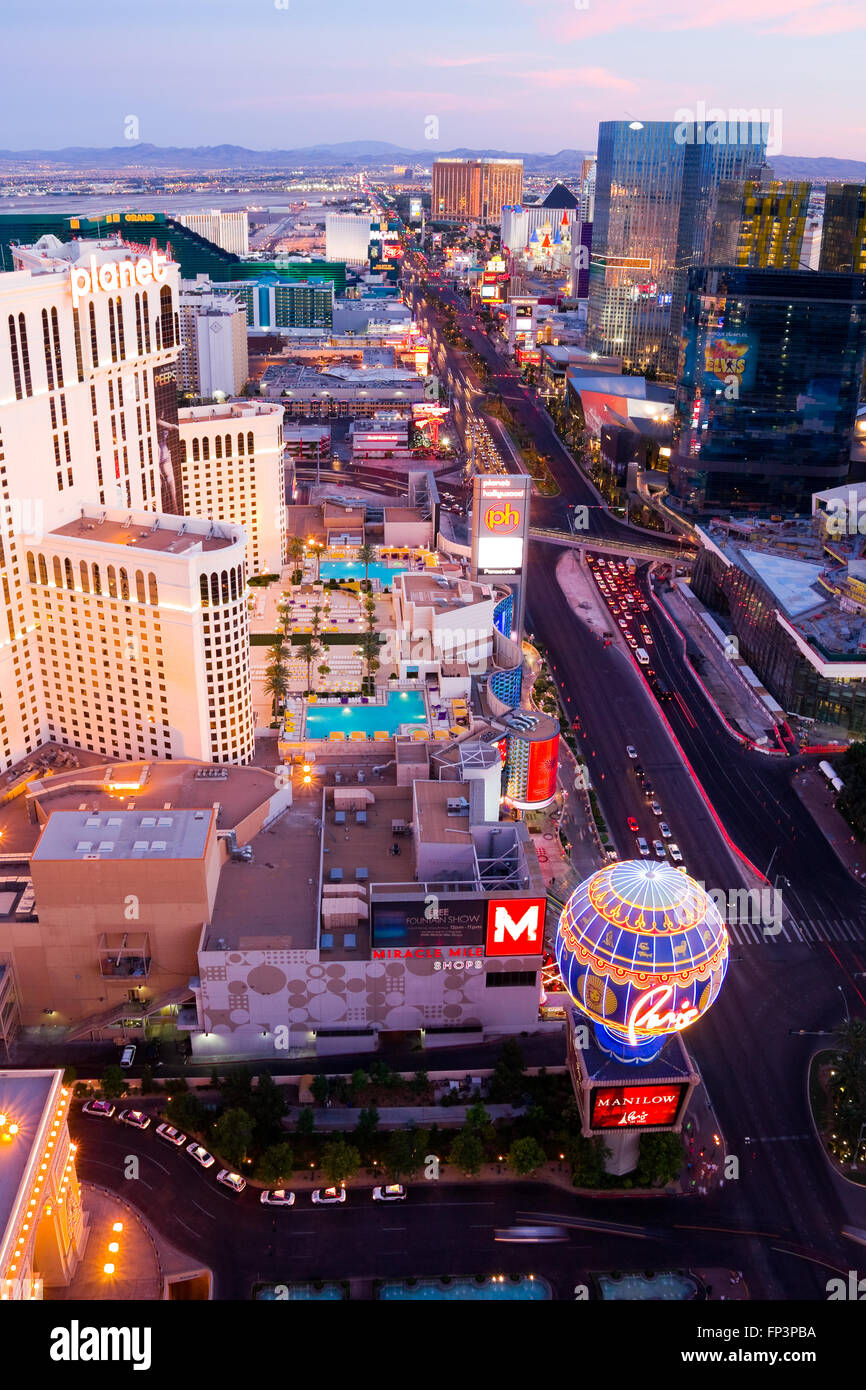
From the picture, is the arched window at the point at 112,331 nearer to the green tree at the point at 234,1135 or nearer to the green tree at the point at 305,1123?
the green tree at the point at 234,1135

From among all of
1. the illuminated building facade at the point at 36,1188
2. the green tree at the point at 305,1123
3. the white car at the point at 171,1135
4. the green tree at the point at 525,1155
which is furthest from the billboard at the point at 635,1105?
the illuminated building facade at the point at 36,1188

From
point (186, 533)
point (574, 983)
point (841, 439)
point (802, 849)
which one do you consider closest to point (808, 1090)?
point (574, 983)

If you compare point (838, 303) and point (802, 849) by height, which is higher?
point (838, 303)

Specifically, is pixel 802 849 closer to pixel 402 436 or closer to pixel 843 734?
pixel 843 734

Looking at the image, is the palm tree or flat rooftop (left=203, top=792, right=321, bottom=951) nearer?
flat rooftop (left=203, top=792, right=321, bottom=951)

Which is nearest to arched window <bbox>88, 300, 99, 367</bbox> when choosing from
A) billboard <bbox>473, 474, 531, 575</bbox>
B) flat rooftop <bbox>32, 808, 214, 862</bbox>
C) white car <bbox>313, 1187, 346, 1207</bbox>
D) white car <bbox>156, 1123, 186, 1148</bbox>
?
billboard <bbox>473, 474, 531, 575</bbox>

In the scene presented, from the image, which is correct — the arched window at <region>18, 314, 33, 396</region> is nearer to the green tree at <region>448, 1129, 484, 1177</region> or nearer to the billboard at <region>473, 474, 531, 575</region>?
the billboard at <region>473, 474, 531, 575</region>
